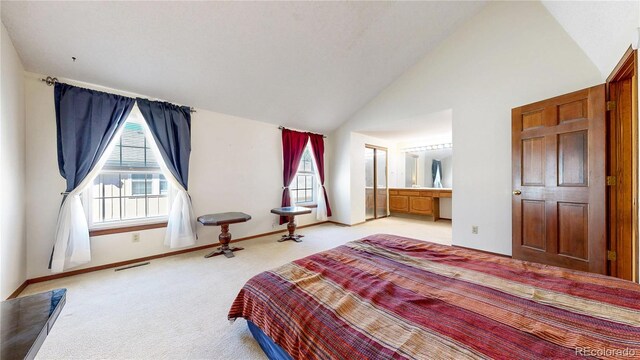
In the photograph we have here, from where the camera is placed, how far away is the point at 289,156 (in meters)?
4.64

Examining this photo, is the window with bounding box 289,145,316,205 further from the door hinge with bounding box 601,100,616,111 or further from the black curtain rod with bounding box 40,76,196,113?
the door hinge with bounding box 601,100,616,111

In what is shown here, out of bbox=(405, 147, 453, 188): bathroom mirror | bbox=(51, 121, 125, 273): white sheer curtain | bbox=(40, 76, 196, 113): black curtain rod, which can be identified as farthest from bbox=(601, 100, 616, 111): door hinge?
bbox=(40, 76, 196, 113): black curtain rod

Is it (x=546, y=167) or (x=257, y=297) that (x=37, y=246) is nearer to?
(x=257, y=297)

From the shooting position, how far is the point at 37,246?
246 centimetres

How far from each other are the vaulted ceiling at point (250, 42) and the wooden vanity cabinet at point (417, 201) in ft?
9.53

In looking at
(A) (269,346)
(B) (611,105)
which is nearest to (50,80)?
(A) (269,346)

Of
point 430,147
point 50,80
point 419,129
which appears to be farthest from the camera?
point 430,147

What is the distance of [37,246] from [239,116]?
9.48 ft

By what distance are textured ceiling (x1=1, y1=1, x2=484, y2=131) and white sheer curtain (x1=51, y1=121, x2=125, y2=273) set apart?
4.47ft

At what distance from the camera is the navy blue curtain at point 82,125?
2.54 m

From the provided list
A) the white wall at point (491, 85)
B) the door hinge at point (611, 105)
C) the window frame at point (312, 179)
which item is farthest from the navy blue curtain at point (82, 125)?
the door hinge at point (611, 105)

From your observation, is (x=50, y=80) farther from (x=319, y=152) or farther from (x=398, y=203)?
(x=398, y=203)

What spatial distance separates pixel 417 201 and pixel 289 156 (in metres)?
3.40

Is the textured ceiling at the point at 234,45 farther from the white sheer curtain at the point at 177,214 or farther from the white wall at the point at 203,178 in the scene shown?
the white sheer curtain at the point at 177,214
